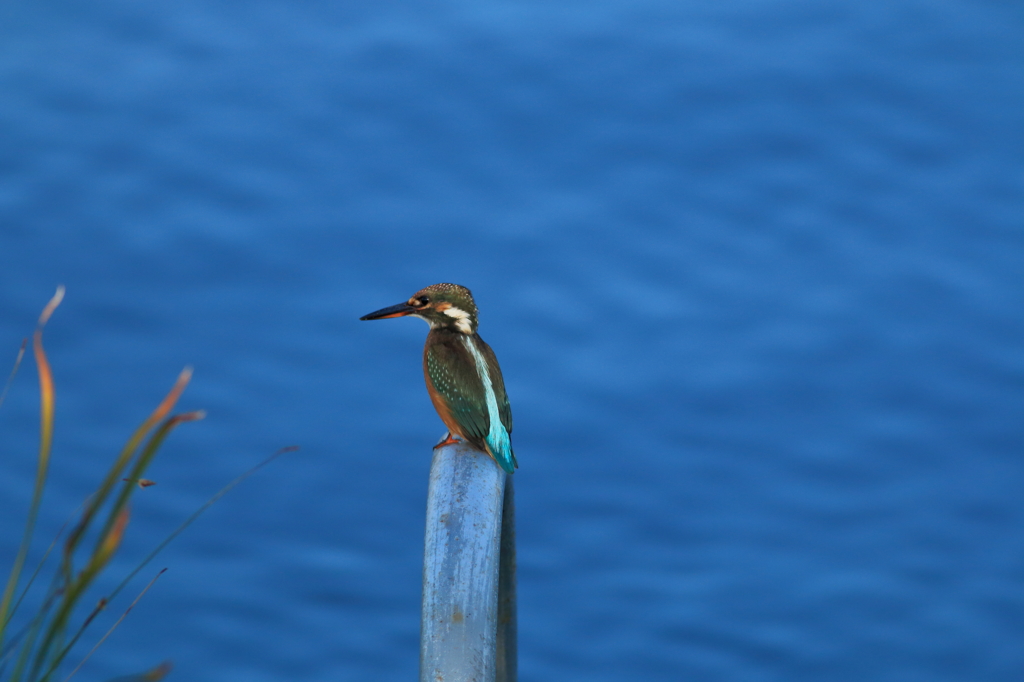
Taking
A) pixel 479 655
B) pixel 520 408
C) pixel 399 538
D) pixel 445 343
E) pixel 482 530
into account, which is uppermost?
pixel 520 408

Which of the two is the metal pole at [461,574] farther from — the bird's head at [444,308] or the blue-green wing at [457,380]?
the bird's head at [444,308]

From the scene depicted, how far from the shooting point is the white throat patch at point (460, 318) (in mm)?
3492

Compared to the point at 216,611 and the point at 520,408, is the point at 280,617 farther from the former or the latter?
the point at 520,408

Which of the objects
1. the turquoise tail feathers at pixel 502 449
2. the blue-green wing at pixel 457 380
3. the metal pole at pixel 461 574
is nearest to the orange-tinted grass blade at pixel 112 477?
the metal pole at pixel 461 574

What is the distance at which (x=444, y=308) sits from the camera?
349 centimetres

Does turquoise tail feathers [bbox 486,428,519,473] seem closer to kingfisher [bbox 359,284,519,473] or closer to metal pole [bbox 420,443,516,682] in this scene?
kingfisher [bbox 359,284,519,473]

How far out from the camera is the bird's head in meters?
3.46

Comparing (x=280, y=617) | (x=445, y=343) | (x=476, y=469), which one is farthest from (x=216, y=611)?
(x=476, y=469)

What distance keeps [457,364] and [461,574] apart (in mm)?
1652

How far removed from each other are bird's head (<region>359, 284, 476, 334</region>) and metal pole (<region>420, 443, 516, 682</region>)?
1.26 m

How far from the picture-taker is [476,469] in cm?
217

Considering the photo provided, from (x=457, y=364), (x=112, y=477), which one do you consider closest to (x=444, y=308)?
(x=457, y=364)

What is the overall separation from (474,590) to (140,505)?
213 inches

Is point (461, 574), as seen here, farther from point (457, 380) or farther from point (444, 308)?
point (444, 308)
